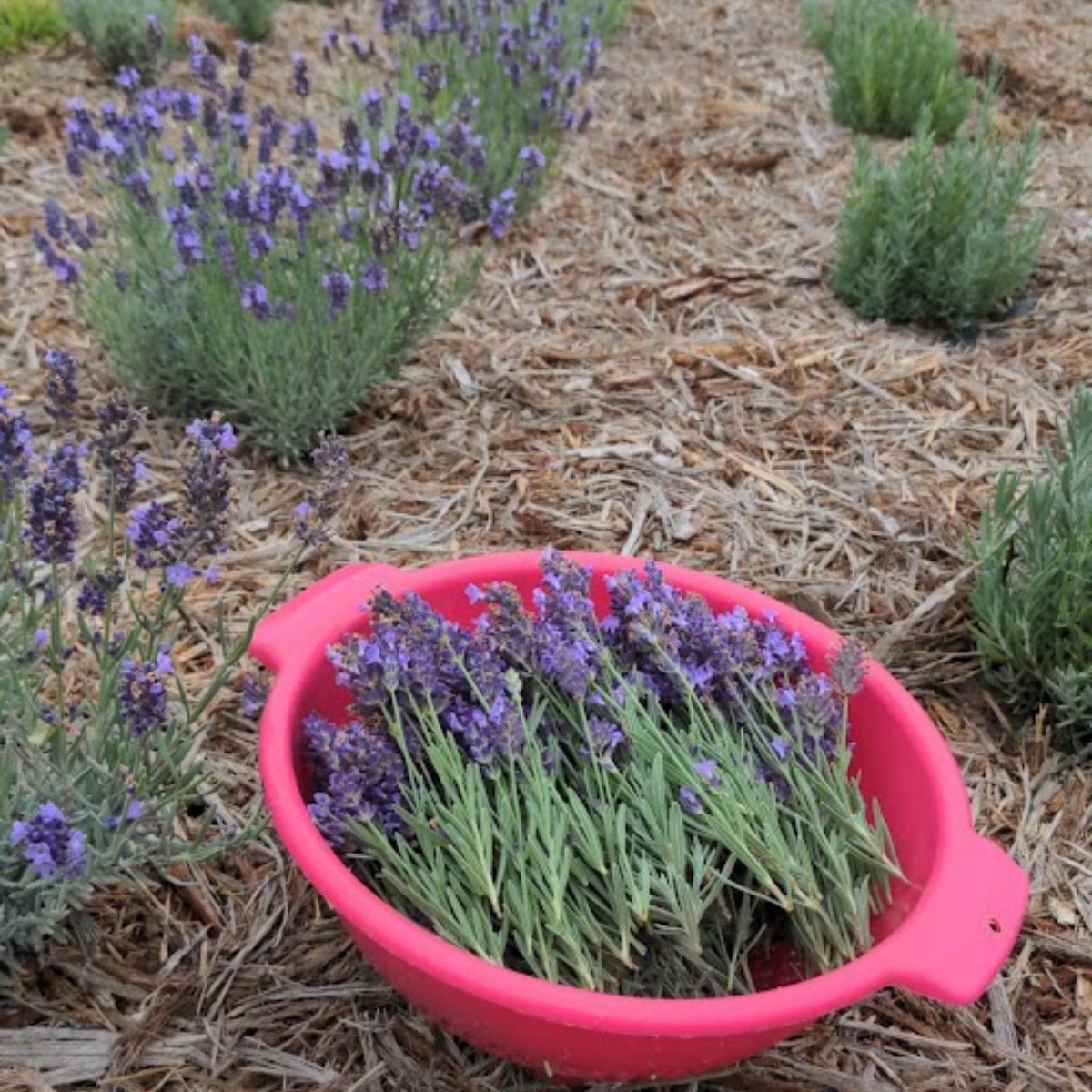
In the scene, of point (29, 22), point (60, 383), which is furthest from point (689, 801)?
point (29, 22)

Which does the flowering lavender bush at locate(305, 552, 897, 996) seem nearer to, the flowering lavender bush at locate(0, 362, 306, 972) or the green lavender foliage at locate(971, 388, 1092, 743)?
the flowering lavender bush at locate(0, 362, 306, 972)

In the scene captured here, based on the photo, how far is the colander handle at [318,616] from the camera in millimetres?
1558

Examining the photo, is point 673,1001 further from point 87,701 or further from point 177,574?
point 87,701

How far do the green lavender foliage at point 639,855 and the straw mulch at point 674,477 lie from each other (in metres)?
0.22

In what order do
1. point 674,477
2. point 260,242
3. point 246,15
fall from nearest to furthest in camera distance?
point 260,242
point 674,477
point 246,15

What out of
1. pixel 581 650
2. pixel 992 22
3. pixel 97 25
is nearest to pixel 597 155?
pixel 97 25

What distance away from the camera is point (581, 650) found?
146 cm

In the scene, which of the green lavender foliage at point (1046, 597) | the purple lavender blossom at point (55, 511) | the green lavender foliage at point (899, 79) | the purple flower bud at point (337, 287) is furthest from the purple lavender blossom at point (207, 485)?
the green lavender foliage at point (899, 79)

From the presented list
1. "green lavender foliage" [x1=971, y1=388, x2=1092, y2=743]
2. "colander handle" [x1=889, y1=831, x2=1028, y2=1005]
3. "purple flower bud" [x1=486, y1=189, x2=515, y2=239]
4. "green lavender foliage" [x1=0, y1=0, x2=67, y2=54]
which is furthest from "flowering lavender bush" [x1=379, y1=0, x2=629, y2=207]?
"colander handle" [x1=889, y1=831, x2=1028, y2=1005]

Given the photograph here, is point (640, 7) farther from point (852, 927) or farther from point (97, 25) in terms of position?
point (852, 927)

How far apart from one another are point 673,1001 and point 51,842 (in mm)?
633

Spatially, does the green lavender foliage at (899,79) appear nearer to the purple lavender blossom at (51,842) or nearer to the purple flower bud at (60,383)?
the purple flower bud at (60,383)

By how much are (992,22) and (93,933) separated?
5.14 meters

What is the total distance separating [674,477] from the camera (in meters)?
2.50
